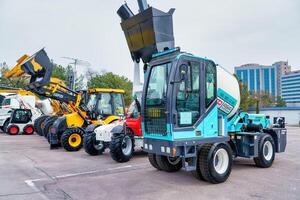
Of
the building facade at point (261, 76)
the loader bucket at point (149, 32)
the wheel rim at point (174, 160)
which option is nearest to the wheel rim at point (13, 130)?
the loader bucket at point (149, 32)

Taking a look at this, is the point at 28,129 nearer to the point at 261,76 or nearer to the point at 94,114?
the point at 94,114

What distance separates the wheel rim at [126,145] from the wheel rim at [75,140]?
358 cm

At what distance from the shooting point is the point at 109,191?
681 centimetres

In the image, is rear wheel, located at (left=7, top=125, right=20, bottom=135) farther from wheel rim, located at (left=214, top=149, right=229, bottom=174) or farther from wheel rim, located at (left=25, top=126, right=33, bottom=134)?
wheel rim, located at (left=214, top=149, right=229, bottom=174)

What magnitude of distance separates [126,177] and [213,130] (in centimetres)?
248

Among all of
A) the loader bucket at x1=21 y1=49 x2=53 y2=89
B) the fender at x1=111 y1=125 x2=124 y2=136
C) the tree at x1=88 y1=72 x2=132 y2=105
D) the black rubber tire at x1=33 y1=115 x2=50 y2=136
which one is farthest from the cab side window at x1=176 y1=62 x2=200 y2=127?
the tree at x1=88 y1=72 x2=132 y2=105

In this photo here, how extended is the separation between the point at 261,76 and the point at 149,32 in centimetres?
8217

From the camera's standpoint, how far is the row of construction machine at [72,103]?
13.4 metres

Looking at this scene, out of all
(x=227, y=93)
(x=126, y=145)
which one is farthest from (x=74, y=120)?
(x=227, y=93)

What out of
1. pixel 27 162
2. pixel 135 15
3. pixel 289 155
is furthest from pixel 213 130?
pixel 27 162

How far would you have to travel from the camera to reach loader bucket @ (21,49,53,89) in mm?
13461

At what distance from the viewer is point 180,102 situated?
22.9ft

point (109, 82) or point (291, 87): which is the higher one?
point (291, 87)

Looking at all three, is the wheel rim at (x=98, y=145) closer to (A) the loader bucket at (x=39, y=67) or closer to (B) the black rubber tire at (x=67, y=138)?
(B) the black rubber tire at (x=67, y=138)
